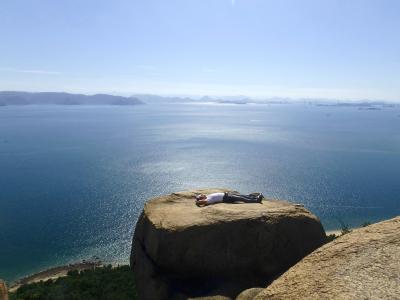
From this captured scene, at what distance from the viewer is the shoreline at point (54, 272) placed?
3975cm

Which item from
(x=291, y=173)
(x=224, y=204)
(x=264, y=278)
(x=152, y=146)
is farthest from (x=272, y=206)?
(x=152, y=146)

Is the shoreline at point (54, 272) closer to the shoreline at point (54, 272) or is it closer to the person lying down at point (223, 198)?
the shoreline at point (54, 272)

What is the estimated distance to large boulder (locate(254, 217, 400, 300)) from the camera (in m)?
6.52

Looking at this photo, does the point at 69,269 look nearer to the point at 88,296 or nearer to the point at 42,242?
the point at 42,242

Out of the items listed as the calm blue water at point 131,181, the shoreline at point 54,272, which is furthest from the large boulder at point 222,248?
the calm blue water at point 131,181

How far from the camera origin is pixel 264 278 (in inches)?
595

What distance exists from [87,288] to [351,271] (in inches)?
1176

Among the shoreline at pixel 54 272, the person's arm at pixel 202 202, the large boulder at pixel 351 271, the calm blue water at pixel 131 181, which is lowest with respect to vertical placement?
the shoreline at pixel 54 272

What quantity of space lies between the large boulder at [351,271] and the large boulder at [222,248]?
22.8 feet

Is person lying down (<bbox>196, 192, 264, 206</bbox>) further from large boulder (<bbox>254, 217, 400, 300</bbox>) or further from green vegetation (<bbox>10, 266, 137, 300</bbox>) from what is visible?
green vegetation (<bbox>10, 266, 137, 300</bbox>)

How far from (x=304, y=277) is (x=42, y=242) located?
4788cm

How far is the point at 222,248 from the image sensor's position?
15.2 m

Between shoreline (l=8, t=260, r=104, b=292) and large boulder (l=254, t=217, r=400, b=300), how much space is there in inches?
1493

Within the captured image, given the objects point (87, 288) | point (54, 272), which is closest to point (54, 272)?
point (54, 272)
